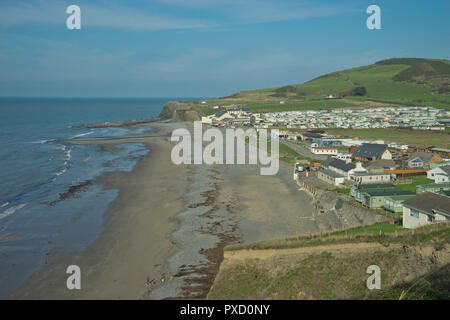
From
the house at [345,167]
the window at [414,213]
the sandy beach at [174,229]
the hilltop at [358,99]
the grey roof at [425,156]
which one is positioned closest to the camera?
the sandy beach at [174,229]

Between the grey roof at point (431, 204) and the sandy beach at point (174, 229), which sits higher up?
the grey roof at point (431, 204)

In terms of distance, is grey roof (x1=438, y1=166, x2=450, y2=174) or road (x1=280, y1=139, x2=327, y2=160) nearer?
grey roof (x1=438, y1=166, x2=450, y2=174)

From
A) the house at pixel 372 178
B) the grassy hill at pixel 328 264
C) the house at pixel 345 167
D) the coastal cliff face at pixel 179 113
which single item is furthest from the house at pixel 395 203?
the coastal cliff face at pixel 179 113

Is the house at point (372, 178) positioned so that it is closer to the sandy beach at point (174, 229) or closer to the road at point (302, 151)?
the sandy beach at point (174, 229)

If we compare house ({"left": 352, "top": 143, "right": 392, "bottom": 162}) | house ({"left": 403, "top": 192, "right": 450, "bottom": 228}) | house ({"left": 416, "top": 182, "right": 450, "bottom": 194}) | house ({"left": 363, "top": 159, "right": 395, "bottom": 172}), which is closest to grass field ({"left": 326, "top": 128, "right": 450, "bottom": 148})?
house ({"left": 352, "top": 143, "right": 392, "bottom": 162})

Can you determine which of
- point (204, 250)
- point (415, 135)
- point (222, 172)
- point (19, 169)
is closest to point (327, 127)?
point (415, 135)

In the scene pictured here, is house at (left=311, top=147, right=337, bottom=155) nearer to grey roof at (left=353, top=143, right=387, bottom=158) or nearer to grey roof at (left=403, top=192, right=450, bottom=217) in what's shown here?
grey roof at (left=353, top=143, right=387, bottom=158)

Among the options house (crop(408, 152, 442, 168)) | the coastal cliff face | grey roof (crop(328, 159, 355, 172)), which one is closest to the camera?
grey roof (crop(328, 159, 355, 172))
